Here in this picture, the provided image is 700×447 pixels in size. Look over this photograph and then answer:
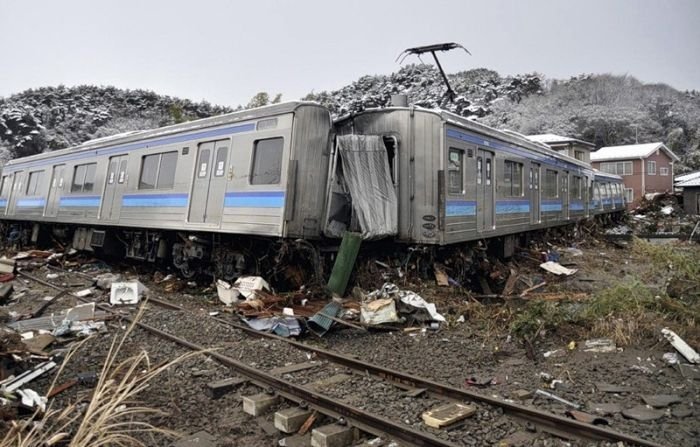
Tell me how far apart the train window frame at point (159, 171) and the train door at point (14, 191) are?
342 inches

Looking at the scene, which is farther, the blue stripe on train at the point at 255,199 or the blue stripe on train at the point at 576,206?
the blue stripe on train at the point at 576,206

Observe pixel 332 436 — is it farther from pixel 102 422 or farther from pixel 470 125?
pixel 470 125

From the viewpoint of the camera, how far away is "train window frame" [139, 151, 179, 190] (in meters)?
9.90

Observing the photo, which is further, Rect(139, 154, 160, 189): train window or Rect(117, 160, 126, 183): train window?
Rect(117, 160, 126, 183): train window

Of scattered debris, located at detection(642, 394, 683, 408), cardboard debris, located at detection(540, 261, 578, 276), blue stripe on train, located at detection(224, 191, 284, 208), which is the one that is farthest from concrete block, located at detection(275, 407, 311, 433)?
cardboard debris, located at detection(540, 261, 578, 276)

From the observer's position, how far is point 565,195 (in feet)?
52.3

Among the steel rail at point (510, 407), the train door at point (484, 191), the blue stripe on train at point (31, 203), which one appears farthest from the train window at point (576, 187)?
the blue stripe on train at point (31, 203)

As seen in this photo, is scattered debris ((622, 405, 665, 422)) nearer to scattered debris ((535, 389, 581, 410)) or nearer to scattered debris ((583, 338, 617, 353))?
scattered debris ((535, 389, 581, 410))

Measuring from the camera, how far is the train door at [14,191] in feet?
54.9

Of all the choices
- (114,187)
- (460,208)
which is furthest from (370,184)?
(114,187)

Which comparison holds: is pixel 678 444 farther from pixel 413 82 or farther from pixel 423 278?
pixel 413 82

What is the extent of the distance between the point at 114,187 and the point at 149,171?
160cm

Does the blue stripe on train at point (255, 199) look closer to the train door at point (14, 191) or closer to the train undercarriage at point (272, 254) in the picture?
the train undercarriage at point (272, 254)

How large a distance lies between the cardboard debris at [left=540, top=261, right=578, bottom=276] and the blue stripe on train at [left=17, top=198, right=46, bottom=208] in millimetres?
13935
